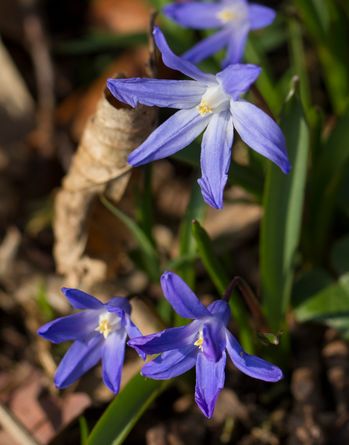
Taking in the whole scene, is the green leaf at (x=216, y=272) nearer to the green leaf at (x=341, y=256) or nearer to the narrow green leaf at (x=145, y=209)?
the narrow green leaf at (x=145, y=209)

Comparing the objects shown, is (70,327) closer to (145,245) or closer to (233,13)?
(145,245)

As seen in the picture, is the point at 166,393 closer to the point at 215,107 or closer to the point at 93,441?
the point at 93,441

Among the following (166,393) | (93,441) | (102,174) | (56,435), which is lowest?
(166,393)

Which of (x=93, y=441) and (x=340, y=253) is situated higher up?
(x=93, y=441)

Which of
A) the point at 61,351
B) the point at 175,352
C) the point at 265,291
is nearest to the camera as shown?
the point at 175,352

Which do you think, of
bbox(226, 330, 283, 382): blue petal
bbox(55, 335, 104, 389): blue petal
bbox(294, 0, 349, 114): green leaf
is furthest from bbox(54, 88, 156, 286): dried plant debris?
bbox(294, 0, 349, 114): green leaf

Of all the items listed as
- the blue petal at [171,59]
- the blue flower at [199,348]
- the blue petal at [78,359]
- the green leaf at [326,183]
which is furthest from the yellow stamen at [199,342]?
the green leaf at [326,183]

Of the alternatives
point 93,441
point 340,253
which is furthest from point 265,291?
point 93,441

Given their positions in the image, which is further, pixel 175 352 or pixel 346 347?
pixel 346 347
